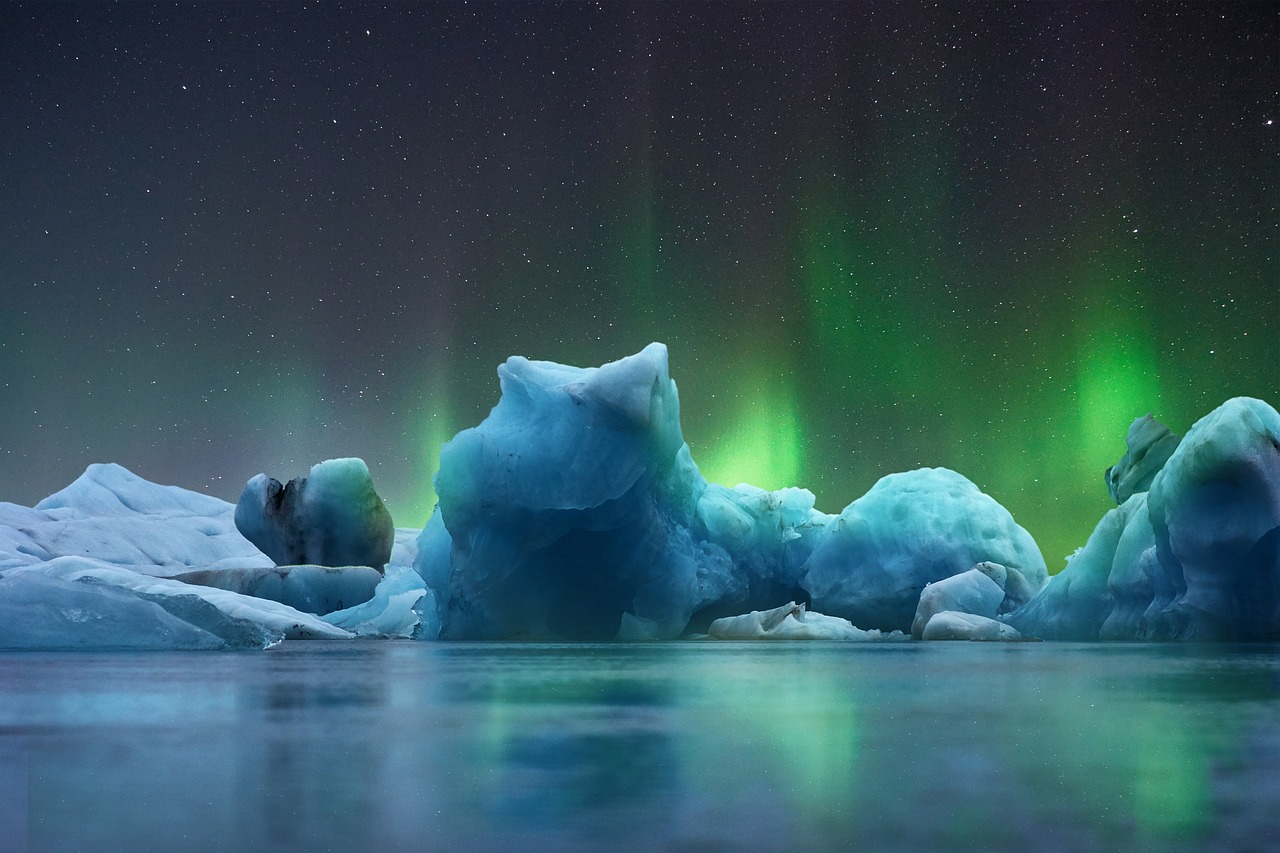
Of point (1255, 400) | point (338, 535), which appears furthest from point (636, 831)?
point (338, 535)

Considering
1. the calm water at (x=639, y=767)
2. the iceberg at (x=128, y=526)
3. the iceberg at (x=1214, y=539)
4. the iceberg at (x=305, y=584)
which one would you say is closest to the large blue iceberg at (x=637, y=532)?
the iceberg at (x=1214, y=539)

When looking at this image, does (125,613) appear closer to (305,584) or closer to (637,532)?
(637,532)

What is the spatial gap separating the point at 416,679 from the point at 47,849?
3464mm

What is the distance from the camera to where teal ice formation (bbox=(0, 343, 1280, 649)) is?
9734mm

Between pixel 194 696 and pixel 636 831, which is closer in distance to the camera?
pixel 636 831

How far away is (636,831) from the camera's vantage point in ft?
4.65

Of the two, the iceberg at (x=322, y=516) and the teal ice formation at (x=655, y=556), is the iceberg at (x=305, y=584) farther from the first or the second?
the iceberg at (x=322, y=516)

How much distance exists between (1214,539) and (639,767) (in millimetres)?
9350

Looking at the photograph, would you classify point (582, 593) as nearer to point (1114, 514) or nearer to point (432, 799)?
point (1114, 514)

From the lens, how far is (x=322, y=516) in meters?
16.3

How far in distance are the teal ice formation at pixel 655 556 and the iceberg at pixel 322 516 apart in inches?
1.3

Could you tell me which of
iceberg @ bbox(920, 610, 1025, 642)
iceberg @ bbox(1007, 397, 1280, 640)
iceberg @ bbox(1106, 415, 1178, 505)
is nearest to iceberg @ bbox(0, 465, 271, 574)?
iceberg @ bbox(920, 610, 1025, 642)

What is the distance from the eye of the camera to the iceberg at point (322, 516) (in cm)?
1631

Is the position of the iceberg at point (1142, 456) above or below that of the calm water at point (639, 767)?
above
